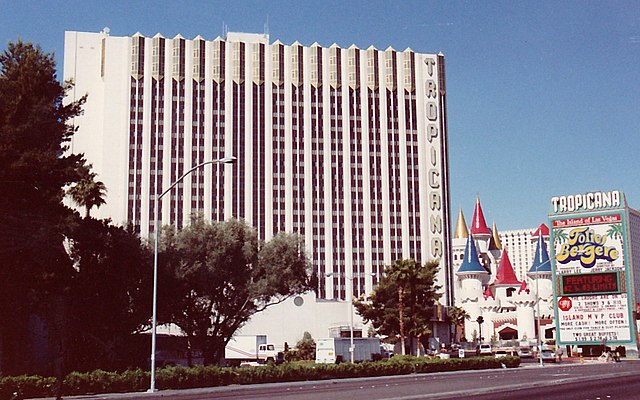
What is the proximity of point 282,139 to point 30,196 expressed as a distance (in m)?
94.1

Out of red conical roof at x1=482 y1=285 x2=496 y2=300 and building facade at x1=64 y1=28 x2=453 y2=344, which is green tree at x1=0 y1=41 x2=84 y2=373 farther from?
red conical roof at x1=482 y1=285 x2=496 y2=300

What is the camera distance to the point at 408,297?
275 ft

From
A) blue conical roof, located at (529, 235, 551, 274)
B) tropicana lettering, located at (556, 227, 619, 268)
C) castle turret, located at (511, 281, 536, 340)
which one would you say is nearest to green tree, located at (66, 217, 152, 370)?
tropicana lettering, located at (556, 227, 619, 268)

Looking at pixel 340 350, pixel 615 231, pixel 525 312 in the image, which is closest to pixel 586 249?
pixel 615 231

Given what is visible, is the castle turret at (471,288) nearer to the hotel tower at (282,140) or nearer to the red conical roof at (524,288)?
the red conical roof at (524,288)

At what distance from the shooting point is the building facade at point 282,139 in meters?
132

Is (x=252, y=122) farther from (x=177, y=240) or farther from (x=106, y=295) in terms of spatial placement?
(x=106, y=295)

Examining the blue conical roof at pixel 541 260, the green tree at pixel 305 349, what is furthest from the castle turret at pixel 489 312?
the green tree at pixel 305 349

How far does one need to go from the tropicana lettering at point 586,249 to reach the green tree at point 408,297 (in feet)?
66.2

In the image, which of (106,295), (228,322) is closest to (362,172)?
(228,322)

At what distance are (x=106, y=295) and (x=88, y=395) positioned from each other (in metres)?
14.8

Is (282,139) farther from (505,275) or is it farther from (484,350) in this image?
(484,350)

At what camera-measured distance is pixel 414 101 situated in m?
143

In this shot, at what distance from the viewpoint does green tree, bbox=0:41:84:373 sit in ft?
136
